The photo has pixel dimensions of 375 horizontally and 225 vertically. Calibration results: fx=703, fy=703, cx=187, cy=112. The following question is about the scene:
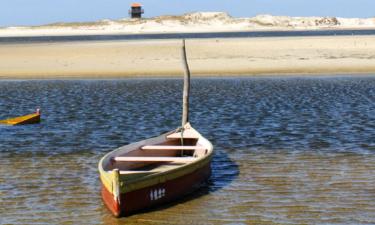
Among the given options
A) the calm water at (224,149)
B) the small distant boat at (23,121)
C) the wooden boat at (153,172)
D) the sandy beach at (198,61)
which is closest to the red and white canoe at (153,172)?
the wooden boat at (153,172)

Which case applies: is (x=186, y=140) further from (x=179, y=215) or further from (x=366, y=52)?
(x=366, y=52)

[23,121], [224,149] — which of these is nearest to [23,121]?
[23,121]

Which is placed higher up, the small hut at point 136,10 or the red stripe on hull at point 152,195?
the red stripe on hull at point 152,195

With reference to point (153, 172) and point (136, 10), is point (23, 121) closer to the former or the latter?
point (153, 172)

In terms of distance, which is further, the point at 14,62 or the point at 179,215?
the point at 14,62

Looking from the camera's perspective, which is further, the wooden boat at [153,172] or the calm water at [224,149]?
the calm water at [224,149]

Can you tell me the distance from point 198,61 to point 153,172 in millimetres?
37161

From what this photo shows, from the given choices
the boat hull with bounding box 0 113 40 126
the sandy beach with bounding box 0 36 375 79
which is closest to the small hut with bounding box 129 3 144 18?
the sandy beach with bounding box 0 36 375 79

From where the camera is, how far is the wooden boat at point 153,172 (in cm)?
1268

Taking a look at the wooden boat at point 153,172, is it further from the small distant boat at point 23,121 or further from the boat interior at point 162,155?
the small distant boat at point 23,121

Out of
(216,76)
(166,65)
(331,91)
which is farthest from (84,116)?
(166,65)

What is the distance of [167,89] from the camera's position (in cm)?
3778

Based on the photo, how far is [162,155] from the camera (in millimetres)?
17312

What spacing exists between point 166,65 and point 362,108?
72.0ft
